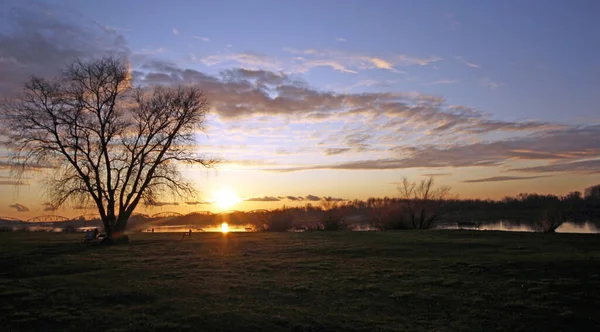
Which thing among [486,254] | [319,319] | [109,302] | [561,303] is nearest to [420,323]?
[319,319]

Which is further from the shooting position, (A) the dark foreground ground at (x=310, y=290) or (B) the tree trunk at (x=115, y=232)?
(B) the tree trunk at (x=115, y=232)

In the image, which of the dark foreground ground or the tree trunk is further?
the tree trunk

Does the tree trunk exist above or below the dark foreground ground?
above

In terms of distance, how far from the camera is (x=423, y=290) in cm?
1677

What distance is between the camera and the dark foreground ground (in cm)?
1318

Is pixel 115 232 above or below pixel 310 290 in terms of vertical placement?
above

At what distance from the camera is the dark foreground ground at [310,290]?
13.2 m

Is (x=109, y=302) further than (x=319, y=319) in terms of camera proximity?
Yes

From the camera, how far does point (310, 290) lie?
56.0 feet

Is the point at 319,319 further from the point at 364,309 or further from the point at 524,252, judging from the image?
the point at 524,252

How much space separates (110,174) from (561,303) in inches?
1310

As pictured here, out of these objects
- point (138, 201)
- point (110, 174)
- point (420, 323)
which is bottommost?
point (420, 323)

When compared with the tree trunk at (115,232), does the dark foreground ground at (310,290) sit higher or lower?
lower

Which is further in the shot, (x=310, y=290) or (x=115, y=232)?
(x=115, y=232)
